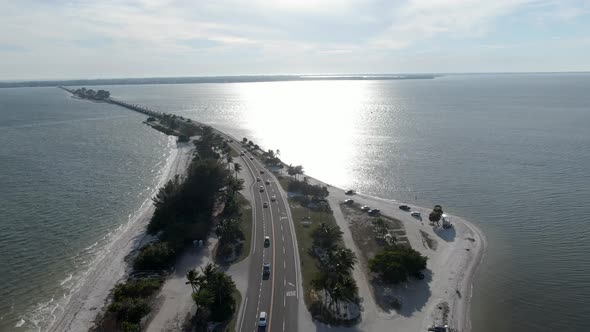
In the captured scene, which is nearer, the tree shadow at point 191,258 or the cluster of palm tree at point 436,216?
the tree shadow at point 191,258

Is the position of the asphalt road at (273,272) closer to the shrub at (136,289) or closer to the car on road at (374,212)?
the shrub at (136,289)

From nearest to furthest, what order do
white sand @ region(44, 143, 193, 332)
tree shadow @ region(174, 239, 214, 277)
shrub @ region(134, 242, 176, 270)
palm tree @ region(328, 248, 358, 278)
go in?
white sand @ region(44, 143, 193, 332) → palm tree @ region(328, 248, 358, 278) → tree shadow @ region(174, 239, 214, 277) → shrub @ region(134, 242, 176, 270)

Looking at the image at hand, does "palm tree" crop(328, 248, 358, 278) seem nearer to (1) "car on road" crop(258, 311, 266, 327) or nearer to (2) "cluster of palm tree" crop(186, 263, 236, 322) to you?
(1) "car on road" crop(258, 311, 266, 327)

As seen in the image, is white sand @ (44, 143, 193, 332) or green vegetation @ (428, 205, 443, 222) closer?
Result: white sand @ (44, 143, 193, 332)

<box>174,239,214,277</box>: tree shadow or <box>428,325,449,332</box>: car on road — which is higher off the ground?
<box>174,239,214,277</box>: tree shadow

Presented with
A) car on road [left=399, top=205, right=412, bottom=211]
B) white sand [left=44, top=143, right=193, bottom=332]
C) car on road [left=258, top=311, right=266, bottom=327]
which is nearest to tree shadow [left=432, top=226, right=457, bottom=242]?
car on road [left=399, top=205, right=412, bottom=211]

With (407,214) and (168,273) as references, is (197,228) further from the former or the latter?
(407,214)

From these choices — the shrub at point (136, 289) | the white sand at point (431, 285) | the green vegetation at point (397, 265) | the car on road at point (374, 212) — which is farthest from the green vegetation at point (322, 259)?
the shrub at point (136, 289)
